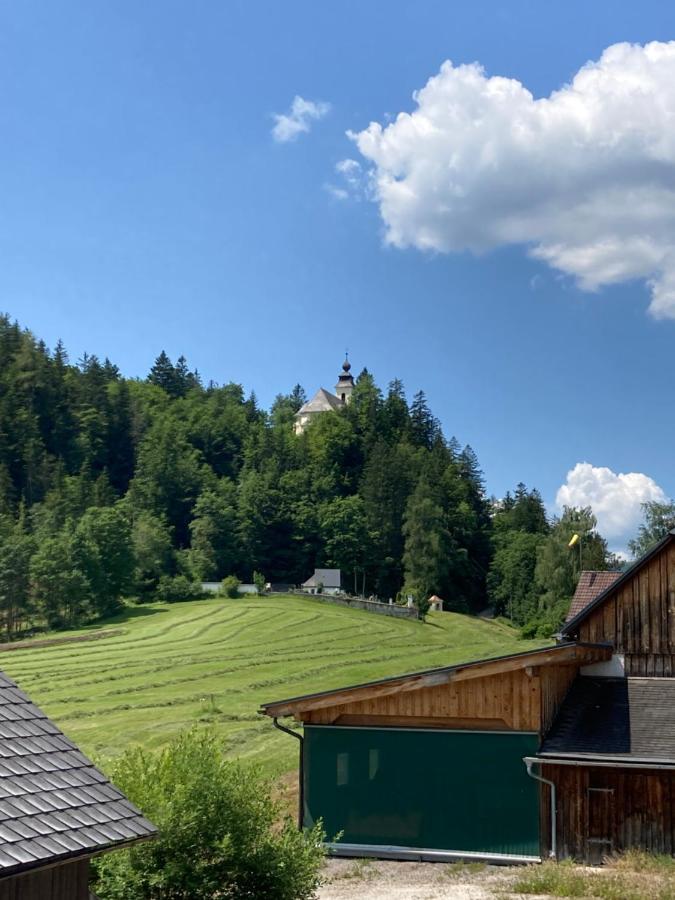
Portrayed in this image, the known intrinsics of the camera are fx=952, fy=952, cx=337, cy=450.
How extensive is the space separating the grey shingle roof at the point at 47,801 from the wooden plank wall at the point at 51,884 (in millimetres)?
472

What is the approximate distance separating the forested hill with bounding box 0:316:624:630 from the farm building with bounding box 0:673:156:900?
6842 cm

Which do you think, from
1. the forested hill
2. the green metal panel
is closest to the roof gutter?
the green metal panel

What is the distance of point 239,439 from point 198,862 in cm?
15404

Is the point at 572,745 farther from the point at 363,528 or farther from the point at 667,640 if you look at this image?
the point at 363,528

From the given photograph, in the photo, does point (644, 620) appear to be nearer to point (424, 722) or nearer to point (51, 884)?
point (424, 722)

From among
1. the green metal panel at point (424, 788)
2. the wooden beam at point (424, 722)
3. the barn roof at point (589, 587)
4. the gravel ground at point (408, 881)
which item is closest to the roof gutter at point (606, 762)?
the green metal panel at point (424, 788)

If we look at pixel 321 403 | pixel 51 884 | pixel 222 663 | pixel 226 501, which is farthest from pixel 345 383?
pixel 51 884

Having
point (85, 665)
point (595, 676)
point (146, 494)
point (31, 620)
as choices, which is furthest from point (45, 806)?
point (146, 494)

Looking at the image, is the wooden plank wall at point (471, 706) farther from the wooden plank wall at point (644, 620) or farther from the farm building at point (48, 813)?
the farm building at point (48, 813)

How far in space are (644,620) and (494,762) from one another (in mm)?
5197

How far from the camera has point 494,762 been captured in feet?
63.6

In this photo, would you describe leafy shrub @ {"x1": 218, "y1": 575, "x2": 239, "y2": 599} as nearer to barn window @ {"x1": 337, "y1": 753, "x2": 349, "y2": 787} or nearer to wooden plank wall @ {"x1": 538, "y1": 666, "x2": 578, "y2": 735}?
wooden plank wall @ {"x1": 538, "y1": 666, "x2": 578, "y2": 735}

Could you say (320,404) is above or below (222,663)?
above

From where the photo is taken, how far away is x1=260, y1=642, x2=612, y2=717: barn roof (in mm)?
19203
